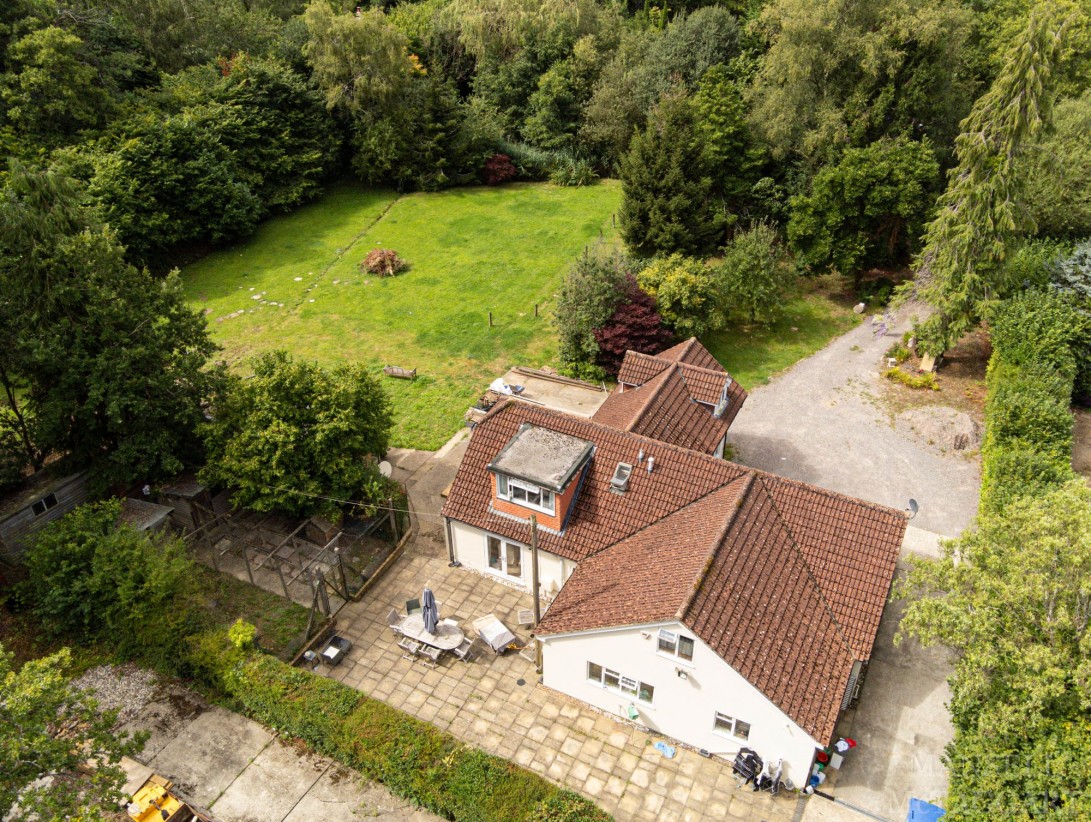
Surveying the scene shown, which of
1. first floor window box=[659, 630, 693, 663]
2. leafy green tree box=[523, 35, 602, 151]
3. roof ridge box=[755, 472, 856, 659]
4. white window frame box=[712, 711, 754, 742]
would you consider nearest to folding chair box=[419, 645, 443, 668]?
first floor window box=[659, 630, 693, 663]

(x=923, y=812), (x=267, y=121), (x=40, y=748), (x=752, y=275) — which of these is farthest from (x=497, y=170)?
(x=40, y=748)

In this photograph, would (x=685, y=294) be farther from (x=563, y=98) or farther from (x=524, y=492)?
(x=563, y=98)

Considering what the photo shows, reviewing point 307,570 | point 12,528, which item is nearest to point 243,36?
point 12,528

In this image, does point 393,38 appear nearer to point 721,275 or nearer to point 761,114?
point 761,114

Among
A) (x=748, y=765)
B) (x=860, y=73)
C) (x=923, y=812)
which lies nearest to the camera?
(x=923, y=812)

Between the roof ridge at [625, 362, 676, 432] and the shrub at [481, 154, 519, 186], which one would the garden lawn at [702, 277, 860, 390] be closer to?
the roof ridge at [625, 362, 676, 432]

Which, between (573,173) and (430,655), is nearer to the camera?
(430,655)
